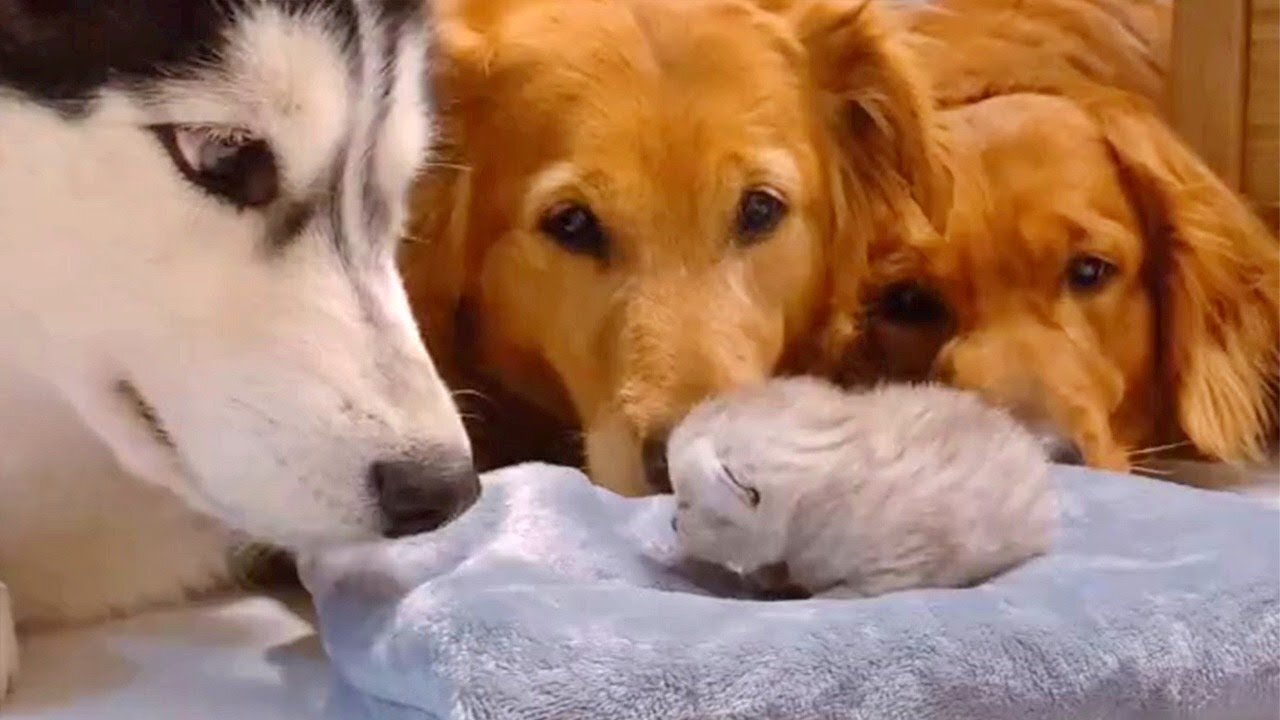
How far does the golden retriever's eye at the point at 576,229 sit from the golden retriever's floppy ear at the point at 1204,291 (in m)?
0.49

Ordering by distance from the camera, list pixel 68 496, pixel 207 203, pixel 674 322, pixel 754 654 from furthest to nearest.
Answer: pixel 674 322, pixel 68 496, pixel 207 203, pixel 754 654

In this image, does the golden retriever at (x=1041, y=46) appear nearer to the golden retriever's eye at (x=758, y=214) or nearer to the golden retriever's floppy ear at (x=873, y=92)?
the golden retriever's floppy ear at (x=873, y=92)

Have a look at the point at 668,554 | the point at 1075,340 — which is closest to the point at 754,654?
the point at 668,554

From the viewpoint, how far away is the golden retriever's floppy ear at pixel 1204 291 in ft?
5.04

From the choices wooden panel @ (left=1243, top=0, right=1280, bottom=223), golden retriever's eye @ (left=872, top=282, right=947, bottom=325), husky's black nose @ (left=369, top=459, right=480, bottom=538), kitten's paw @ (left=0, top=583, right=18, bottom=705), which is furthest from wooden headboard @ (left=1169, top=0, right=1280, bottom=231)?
kitten's paw @ (left=0, top=583, right=18, bottom=705)

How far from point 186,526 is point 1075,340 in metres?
0.72

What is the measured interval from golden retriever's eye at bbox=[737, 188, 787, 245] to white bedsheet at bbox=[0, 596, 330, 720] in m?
0.45

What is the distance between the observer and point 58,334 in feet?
3.50

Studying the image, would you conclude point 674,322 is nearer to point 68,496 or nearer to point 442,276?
point 442,276

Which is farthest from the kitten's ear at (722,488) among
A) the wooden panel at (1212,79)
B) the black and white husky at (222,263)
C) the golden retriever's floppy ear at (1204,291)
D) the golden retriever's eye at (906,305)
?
the wooden panel at (1212,79)

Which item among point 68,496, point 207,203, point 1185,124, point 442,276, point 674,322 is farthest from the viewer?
point 1185,124

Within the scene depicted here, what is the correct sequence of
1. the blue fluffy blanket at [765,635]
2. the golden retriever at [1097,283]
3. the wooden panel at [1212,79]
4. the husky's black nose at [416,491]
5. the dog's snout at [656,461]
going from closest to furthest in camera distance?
1. the blue fluffy blanket at [765,635]
2. the husky's black nose at [416,491]
3. the dog's snout at [656,461]
4. the golden retriever at [1097,283]
5. the wooden panel at [1212,79]

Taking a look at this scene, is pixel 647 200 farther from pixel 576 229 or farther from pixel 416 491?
pixel 416 491

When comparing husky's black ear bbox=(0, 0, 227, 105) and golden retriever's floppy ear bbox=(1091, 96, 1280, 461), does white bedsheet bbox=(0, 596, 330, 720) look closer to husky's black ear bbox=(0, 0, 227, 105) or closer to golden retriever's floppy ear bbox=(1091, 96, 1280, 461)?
husky's black ear bbox=(0, 0, 227, 105)
